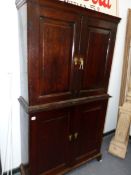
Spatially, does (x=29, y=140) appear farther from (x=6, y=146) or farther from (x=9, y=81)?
(x=9, y=81)

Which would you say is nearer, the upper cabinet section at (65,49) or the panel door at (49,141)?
the upper cabinet section at (65,49)

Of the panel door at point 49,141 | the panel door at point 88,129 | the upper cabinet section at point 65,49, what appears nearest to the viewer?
the upper cabinet section at point 65,49

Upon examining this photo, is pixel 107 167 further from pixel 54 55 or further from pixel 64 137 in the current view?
pixel 54 55

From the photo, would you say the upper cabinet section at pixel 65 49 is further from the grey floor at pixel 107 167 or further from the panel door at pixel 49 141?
the grey floor at pixel 107 167

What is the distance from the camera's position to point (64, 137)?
1732mm

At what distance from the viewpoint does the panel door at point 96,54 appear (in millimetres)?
1602

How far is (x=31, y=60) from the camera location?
1.32m

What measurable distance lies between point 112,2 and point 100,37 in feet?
2.11

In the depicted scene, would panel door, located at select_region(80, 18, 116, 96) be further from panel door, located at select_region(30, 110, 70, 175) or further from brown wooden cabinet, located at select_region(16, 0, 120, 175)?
panel door, located at select_region(30, 110, 70, 175)

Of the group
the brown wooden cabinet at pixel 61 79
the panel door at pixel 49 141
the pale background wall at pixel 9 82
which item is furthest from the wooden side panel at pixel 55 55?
the pale background wall at pixel 9 82

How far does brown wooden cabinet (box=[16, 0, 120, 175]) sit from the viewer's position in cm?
133

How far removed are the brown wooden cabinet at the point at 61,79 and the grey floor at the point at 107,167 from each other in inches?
5.2

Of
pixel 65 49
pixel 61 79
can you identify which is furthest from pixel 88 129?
pixel 65 49

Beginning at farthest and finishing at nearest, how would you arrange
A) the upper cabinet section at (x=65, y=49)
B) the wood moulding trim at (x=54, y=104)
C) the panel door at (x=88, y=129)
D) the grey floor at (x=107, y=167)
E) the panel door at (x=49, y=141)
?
the grey floor at (x=107, y=167) → the panel door at (x=88, y=129) → the panel door at (x=49, y=141) → the wood moulding trim at (x=54, y=104) → the upper cabinet section at (x=65, y=49)
